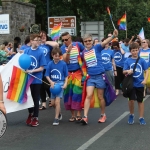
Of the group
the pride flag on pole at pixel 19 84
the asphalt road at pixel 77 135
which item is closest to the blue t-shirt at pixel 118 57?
the asphalt road at pixel 77 135

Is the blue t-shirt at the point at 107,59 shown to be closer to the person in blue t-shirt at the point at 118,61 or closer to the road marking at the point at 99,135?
the person in blue t-shirt at the point at 118,61

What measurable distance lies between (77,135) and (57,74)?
5.34 feet

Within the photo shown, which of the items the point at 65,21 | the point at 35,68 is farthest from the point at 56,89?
the point at 65,21

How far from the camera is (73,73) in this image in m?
9.62

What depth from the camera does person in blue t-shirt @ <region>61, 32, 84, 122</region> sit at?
31.0ft

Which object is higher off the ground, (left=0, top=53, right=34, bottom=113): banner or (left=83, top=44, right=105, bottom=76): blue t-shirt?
(left=83, top=44, right=105, bottom=76): blue t-shirt

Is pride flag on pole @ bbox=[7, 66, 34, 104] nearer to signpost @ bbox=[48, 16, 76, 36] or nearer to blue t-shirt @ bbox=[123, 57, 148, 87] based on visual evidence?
blue t-shirt @ bbox=[123, 57, 148, 87]

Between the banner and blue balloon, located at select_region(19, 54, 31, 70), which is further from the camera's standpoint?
the banner

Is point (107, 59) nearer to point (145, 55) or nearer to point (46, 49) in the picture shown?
point (145, 55)

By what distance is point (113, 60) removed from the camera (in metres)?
14.2

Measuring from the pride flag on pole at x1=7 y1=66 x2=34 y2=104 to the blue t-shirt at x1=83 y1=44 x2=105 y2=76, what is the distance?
3.74ft

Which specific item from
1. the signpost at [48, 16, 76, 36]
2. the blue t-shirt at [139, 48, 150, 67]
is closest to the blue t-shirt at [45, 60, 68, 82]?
the blue t-shirt at [139, 48, 150, 67]

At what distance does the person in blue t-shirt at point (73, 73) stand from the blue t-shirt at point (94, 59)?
29 centimetres

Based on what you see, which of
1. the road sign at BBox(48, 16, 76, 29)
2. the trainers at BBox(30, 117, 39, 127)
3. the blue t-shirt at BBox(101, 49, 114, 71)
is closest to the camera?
the trainers at BBox(30, 117, 39, 127)
